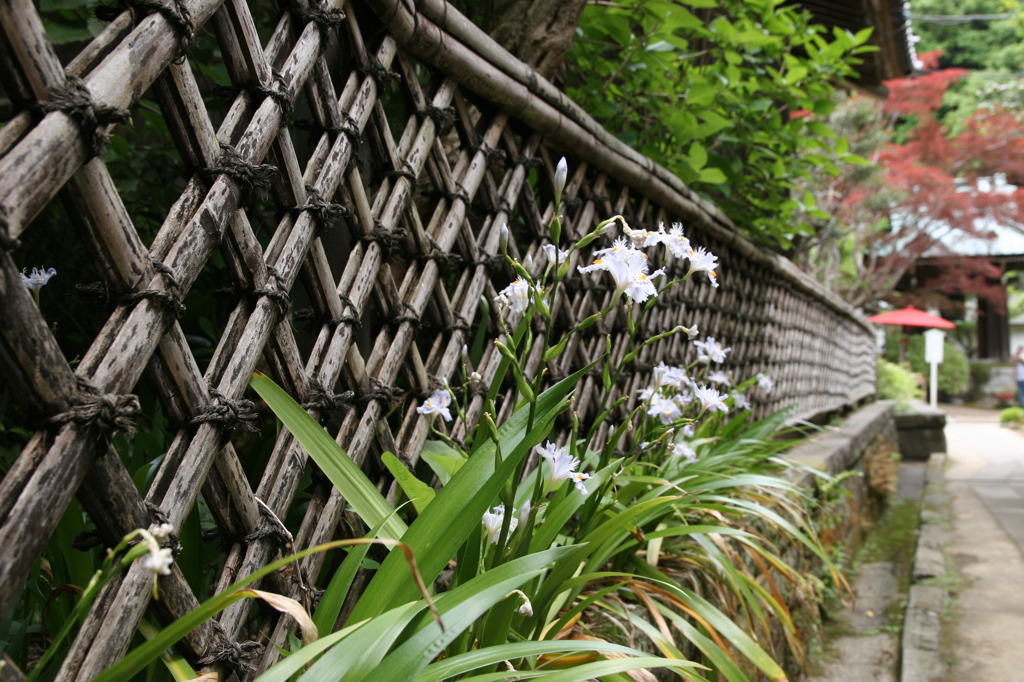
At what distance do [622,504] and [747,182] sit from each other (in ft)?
6.51

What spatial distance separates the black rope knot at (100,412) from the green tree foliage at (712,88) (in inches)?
68.1

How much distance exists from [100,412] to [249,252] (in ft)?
1.02

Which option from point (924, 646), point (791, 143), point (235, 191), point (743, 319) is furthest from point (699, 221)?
point (235, 191)

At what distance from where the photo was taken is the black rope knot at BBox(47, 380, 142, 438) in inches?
26.1

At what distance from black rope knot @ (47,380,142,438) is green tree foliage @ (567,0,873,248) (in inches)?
68.1

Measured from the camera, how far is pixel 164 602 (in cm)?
80

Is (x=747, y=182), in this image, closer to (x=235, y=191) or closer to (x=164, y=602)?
(x=235, y=191)

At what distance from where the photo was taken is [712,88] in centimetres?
224

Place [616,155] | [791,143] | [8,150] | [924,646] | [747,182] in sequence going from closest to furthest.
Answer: [8,150], [616,155], [924,646], [791,143], [747,182]

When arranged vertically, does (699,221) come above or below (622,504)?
above

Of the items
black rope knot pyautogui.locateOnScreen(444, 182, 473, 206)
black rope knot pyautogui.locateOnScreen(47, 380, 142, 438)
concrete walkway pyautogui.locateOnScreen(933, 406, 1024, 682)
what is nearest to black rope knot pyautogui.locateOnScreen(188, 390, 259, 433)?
black rope knot pyautogui.locateOnScreen(47, 380, 142, 438)

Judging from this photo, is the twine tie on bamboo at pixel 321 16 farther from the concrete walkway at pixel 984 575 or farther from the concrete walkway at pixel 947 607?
the concrete walkway at pixel 984 575

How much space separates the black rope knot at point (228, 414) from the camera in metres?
0.84

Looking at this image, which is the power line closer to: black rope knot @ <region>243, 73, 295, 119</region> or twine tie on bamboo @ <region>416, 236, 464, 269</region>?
twine tie on bamboo @ <region>416, 236, 464, 269</region>
